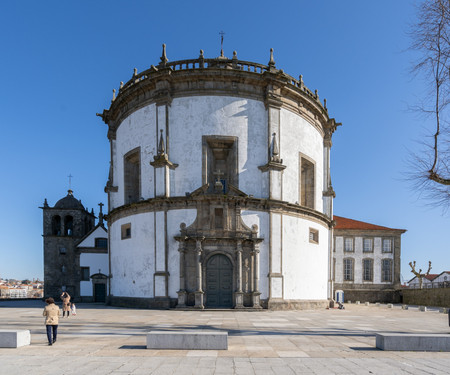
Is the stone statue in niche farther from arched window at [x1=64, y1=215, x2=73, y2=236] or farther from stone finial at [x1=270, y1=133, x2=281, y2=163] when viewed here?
arched window at [x1=64, y1=215, x2=73, y2=236]

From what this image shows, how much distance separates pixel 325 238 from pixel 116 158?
696 inches

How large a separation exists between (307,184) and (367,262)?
72.9 ft

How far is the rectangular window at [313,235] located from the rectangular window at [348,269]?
20307 mm

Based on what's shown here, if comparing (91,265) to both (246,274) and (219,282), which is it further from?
(246,274)

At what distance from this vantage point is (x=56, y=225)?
3847 cm

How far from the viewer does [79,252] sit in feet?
109

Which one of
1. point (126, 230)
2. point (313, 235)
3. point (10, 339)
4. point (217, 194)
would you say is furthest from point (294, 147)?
point (10, 339)

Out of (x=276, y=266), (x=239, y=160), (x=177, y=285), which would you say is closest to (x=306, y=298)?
(x=276, y=266)

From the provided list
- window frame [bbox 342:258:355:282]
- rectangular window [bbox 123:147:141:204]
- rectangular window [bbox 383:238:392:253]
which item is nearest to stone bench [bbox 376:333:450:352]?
rectangular window [bbox 123:147:141:204]

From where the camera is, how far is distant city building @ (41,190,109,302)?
3272 cm

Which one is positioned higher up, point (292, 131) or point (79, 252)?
point (292, 131)

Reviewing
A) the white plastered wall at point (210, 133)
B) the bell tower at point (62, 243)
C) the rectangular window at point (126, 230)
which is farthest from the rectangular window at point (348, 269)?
the bell tower at point (62, 243)

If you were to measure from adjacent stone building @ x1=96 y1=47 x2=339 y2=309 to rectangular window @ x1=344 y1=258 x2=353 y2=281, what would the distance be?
20.0 meters

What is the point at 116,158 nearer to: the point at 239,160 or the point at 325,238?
the point at 239,160
